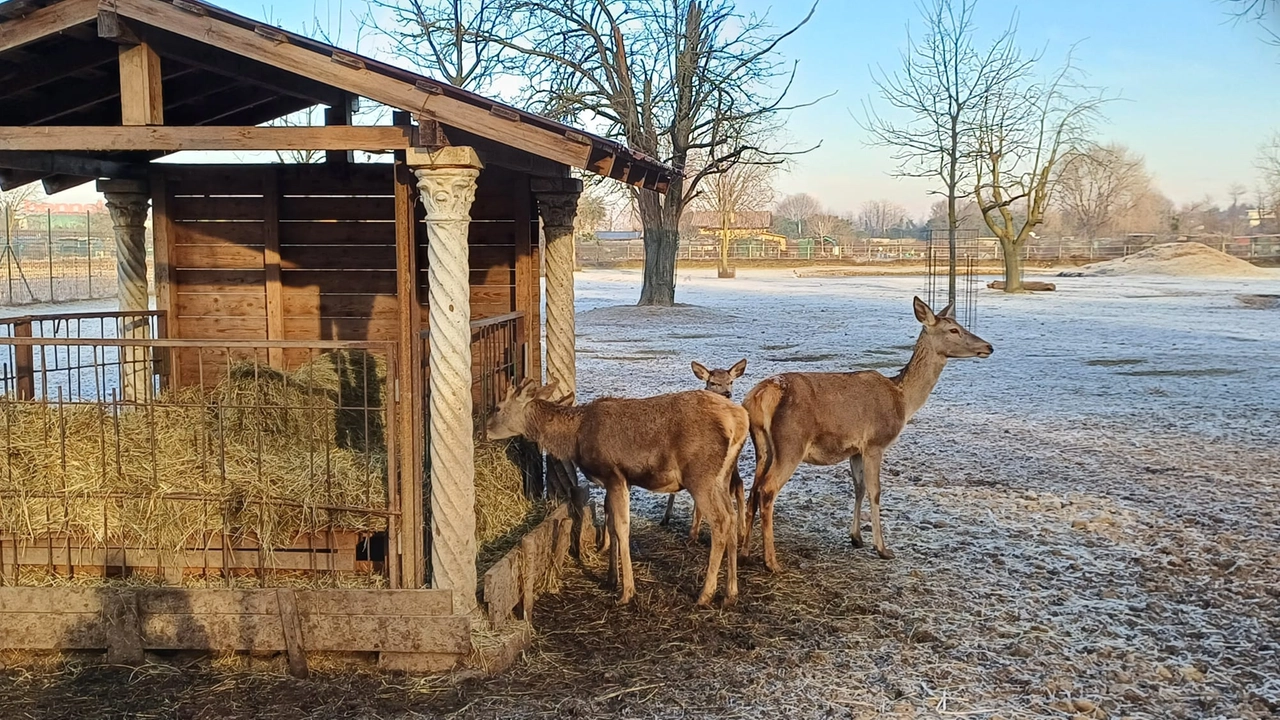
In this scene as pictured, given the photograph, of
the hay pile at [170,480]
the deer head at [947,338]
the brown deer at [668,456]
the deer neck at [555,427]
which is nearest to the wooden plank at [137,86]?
the hay pile at [170,480]

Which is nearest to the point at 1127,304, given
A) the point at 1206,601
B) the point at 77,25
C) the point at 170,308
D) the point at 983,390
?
the point at 983,390

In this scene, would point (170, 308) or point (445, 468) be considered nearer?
point (445, 468)

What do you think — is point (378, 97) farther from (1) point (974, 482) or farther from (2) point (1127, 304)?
(2) point (1127, 304)

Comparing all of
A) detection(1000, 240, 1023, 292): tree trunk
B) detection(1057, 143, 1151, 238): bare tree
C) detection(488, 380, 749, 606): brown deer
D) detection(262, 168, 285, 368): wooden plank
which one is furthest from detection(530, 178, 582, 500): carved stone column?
detection(1057, 143, 1151, 238): bare tree

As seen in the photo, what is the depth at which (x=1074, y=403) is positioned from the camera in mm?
14172

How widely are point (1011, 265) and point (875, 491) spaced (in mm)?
29144

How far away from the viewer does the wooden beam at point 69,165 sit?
6724 mm

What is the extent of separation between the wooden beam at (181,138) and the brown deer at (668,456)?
2486 millimetres

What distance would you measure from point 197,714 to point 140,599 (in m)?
0.87

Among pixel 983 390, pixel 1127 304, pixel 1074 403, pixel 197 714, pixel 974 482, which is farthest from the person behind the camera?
pixel 1127 304

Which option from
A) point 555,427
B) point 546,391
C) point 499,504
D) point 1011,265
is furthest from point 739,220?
point 499,504

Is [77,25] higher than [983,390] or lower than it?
higher

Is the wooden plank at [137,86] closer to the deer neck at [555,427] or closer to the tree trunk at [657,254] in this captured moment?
the deer neck at [555,427]

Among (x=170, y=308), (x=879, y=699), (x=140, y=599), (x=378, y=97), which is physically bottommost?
(x=879, y=699)
